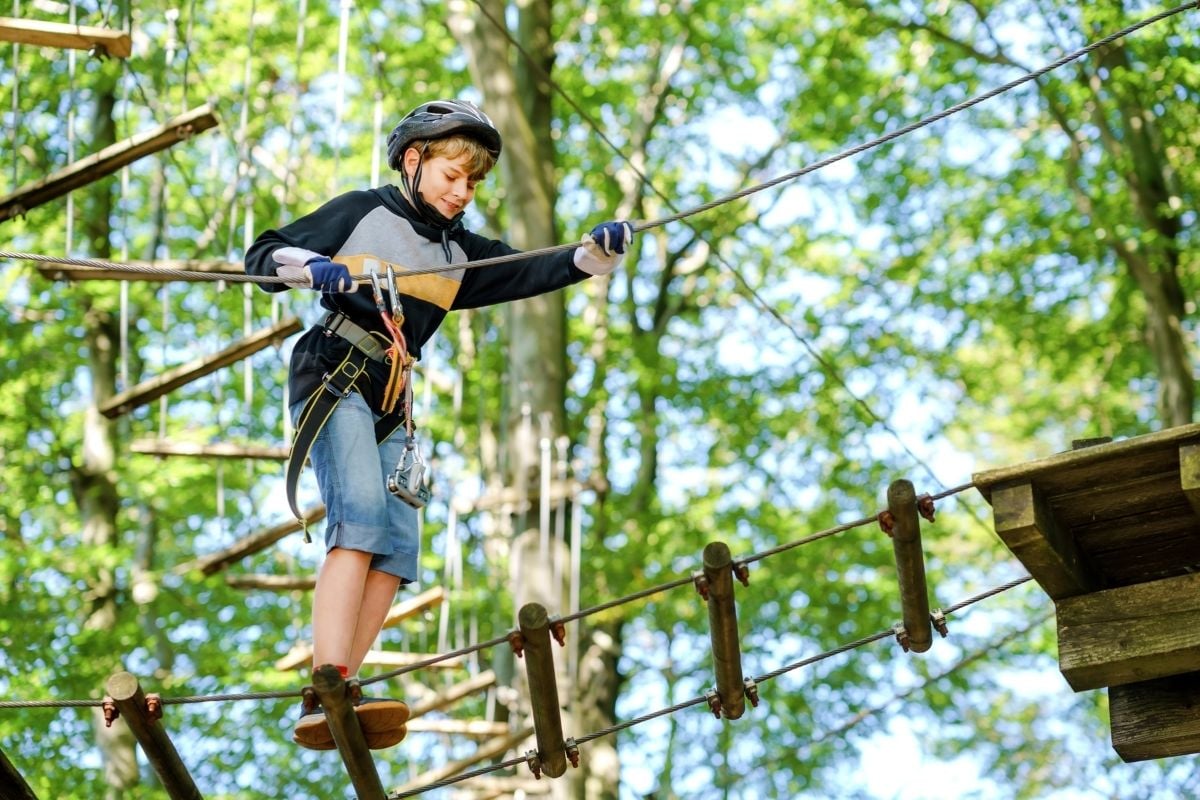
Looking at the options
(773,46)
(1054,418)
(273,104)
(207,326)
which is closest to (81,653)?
(207,326)

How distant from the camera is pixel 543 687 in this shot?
449cm

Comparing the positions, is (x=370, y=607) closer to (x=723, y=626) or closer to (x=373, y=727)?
(x=373, y=727)

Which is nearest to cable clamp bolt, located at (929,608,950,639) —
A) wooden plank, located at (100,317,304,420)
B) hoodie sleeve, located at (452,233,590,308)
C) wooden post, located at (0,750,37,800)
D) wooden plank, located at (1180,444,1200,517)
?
wooden plank, located at (1180,444,1200,517)

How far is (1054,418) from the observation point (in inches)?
653

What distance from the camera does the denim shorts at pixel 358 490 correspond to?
174 inches

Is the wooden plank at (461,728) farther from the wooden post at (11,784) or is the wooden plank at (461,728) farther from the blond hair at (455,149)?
the blond hair at (455,149)

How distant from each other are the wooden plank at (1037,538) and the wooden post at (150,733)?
2.18 m

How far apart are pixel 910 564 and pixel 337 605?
1502 mm

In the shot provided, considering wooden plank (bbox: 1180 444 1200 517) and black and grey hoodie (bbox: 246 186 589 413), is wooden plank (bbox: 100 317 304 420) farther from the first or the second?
wooden plank (bbox: 1180 444 1200 517)

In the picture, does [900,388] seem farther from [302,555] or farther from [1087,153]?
[302,555]

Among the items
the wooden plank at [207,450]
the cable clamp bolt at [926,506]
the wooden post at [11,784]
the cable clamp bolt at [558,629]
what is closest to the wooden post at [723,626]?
the cable clamp bolt at [558,629]

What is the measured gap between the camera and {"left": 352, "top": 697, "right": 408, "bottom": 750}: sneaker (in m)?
4.23

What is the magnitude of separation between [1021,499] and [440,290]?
1.65 meters

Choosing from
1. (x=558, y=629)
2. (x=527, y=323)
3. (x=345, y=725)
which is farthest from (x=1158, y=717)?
(x=527, y=323)
